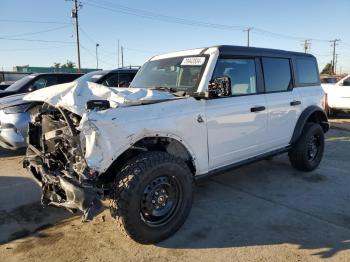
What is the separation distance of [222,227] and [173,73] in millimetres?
1980

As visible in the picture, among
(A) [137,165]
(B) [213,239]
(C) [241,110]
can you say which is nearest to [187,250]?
(B) [213,239]

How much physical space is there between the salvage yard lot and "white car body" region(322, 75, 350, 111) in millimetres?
7617

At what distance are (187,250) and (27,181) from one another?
3.11 m

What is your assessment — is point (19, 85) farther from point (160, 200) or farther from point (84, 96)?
point (160, 200)

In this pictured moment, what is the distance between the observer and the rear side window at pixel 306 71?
5.70 meters

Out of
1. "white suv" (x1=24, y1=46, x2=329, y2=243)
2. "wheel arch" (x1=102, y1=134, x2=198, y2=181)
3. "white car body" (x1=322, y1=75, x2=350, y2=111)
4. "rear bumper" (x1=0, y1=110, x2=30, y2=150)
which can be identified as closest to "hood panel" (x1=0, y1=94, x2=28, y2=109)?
"rear bumper" (x1=0, y1=110, x2=30, y2=150)

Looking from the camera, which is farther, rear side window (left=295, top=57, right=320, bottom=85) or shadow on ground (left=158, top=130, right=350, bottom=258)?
rear side window (left=295, top=57, right=320, bottom=85)

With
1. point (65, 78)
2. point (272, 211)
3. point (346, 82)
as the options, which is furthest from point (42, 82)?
point (346, 82)

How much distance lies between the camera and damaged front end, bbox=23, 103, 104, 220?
313 centimetres

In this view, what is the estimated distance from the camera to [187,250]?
3.48 m

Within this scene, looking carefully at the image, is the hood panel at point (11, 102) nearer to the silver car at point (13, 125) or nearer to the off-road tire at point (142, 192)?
the silver car at point (13, 125)

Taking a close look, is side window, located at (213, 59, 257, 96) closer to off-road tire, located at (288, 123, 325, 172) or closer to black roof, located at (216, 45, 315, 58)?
black roof, located at (216, 45, 315, 58)

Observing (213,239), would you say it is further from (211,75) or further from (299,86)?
(299,86)

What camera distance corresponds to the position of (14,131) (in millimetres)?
6270
